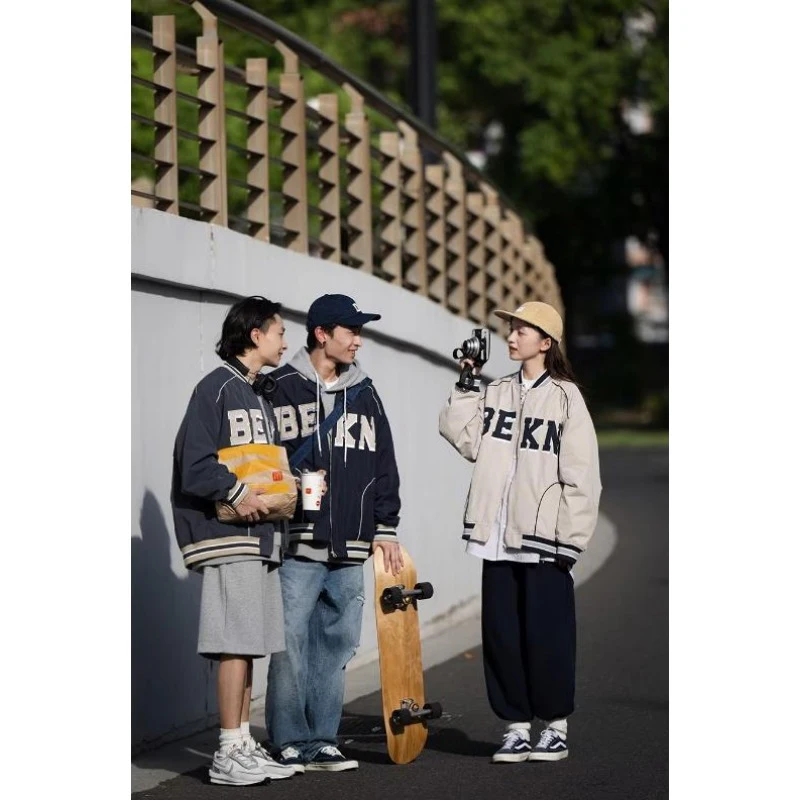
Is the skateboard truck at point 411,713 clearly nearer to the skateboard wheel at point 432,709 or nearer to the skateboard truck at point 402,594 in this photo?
the skateboard wheel at point 432,709

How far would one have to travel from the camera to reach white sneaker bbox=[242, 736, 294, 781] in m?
7.10

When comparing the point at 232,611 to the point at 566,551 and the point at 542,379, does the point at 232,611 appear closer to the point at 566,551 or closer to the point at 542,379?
the point at 566,551

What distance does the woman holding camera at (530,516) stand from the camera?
24.5 feet

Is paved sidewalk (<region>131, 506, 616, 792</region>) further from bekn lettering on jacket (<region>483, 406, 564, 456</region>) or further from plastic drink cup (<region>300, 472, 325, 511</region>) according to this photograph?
bekn lettering on jacket (<region>483, 406, 564, 456</region>)

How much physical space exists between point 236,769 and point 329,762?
19.3 inches

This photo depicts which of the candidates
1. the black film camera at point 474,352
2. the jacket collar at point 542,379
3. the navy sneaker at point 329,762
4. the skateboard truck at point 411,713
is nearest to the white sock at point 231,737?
the navy sneaker at point 329,762

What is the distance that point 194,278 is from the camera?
8188mm

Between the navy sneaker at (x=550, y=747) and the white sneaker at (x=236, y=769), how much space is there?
3.62ft

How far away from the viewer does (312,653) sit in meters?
7.51

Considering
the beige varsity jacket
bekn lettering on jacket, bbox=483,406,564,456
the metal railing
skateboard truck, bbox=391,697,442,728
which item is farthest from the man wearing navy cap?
the metal railing
